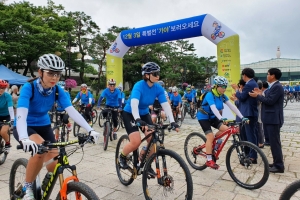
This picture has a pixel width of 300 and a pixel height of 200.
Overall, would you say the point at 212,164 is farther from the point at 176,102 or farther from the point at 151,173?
the point at 176,102

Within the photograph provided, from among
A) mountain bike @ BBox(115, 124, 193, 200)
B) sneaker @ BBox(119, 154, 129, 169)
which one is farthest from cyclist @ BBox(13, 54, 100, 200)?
sneaker @ BBox(119, 154, 129, 169)

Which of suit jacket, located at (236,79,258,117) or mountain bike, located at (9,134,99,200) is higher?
suit jacket, located at (236,79,258,117)

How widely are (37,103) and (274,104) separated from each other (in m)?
4.13

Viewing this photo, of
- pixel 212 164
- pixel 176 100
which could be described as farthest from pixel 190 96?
pixel 212 164

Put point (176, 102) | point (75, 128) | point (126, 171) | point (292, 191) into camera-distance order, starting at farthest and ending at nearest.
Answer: point (176, 102)
point (75, 128)
point (126, 171)
point (292, 191)

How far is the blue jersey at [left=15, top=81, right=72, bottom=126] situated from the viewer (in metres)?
2.51

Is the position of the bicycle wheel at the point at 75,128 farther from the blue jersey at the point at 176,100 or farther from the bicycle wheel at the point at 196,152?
the bicycle wheel at the point at 196,152

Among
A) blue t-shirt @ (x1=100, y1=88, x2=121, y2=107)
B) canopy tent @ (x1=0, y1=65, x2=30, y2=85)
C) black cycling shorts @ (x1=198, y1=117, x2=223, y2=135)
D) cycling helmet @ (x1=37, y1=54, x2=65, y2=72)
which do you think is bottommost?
black cycling shorts @ (x1=198, y1=117, x2=223, y2=135)

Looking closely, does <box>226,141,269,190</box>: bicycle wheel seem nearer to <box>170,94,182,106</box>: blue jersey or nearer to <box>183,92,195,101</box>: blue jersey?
<box>170,94,182,106</box>: blue jersey

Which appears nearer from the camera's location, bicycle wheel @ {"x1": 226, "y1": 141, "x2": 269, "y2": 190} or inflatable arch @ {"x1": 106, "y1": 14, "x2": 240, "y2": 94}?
bicycle wheel @ {"x1": 226, "y1": 141, "x2": 269, "y2": 190}

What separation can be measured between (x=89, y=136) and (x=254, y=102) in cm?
408

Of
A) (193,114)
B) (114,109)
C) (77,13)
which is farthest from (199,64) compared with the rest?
(114,109)

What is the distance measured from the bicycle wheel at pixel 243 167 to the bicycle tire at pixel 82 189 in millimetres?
2763

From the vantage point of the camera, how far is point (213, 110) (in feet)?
13.9
